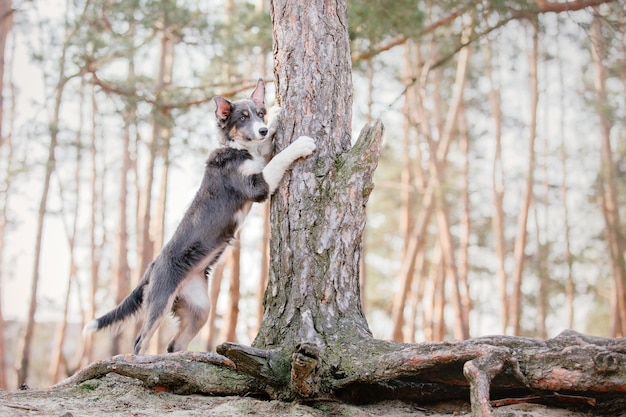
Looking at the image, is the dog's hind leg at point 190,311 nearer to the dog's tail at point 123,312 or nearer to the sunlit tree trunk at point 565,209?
the dog's tail at point 123,312

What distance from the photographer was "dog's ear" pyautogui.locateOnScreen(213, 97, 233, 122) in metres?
6.12

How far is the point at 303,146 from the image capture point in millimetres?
4789

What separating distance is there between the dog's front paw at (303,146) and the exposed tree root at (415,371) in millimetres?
1427

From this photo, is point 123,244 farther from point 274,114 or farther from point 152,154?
point 274,114

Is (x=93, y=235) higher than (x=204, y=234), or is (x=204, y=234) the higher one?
(x=93, y=235)

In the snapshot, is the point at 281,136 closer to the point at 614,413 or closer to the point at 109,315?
the point at 109,315

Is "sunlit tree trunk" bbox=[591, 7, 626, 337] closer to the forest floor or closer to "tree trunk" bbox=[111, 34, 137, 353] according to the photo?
"tree trunk" bbox=[111, 34, 137, 353]

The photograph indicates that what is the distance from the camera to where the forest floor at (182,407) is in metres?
3.89

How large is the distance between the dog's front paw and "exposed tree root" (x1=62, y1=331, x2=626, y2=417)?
143 cm

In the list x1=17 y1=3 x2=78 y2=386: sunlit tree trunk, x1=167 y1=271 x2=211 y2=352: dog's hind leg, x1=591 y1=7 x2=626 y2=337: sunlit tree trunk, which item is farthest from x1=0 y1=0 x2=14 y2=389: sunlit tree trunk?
x1=591 y1=7 x2=626 y2=337: sunlit tree trunk

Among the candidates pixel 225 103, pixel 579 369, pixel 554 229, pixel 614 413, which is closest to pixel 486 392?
pixel 579 369

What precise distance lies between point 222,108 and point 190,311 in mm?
1884

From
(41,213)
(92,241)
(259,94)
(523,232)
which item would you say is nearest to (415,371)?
(259,94)

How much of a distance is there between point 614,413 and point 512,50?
8850mm
